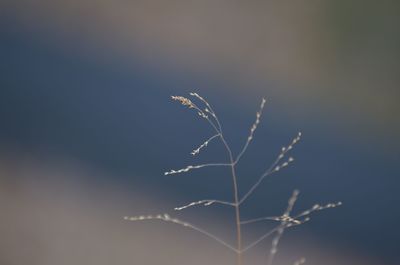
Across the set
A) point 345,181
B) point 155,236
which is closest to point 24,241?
point 155,236

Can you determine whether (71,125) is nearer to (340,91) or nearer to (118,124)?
(118,124)

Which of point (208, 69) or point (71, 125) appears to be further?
point (208, 69)

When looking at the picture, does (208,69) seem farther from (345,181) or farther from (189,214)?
(189,214)

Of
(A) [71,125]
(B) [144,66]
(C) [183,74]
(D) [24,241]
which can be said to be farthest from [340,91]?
(D) [24,241]

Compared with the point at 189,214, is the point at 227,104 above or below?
above

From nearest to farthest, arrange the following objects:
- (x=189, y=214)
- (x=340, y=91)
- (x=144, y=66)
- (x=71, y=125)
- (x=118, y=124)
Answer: (x=189, y=214), (x=71, y=125), (x=118, y=124), (x=144, y=66), (x=340, y=91)

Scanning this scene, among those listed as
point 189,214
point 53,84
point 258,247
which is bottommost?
point 258,247

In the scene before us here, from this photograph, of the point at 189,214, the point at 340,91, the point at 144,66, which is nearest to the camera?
the point at 189,214
